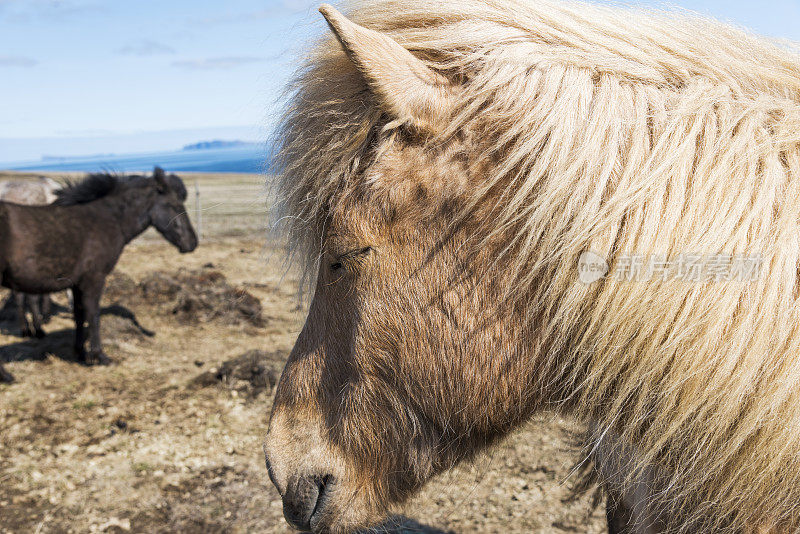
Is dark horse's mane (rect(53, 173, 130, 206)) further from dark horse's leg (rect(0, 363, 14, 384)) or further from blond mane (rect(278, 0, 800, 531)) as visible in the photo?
blond mane (rect(278, 0, 800, 531))

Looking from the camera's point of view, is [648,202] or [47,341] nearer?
[648,202]

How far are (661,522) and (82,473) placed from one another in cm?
417

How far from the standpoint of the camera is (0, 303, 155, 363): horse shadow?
627 cm

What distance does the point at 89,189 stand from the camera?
685 cm

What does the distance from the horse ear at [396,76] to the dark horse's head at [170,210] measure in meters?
6.63

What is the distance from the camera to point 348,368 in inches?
48.8

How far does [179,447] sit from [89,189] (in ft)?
14.0

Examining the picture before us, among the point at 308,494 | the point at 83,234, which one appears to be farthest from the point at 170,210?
the point at 308,494

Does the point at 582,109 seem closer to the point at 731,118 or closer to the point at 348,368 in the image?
the point at 731,118

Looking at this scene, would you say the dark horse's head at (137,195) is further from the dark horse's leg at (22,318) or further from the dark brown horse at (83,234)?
the dark horse's leg at (22,318)

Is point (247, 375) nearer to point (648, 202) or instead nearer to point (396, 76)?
point (396, 76)

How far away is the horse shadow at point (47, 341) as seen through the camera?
6273 millimetres

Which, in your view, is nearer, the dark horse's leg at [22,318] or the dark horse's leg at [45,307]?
the dark horse's leg at [22,318]

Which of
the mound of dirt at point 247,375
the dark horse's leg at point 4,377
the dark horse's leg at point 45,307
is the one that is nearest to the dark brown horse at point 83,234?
the dark horse's leg at point 4,377
